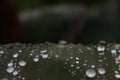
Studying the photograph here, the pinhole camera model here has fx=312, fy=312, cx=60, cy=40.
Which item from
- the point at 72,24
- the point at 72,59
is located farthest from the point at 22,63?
Answer: the point at 72,24

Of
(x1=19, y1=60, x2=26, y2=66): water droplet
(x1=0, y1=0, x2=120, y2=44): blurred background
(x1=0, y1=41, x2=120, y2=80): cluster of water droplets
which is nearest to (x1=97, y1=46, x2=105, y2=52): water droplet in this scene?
(x1=0, y1=41, x2=120, y2=80): cluster of water droplets

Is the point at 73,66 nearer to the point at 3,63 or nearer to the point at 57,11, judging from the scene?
the point at 3,63

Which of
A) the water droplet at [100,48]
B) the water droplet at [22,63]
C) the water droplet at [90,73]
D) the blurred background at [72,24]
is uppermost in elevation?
the water droplet at [100,48]

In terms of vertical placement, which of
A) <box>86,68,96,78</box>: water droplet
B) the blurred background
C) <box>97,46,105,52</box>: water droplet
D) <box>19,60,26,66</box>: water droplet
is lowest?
the blurred background

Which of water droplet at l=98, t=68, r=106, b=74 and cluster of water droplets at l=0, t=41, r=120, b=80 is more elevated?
cluster of water droplets at l=0, t=41, r=120, b=80

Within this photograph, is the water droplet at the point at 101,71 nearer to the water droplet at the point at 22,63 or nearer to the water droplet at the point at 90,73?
the water droplet at the point at 90,73

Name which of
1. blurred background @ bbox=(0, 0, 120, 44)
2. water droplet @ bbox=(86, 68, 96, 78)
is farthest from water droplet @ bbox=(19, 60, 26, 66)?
blurred background @ bbox=(0, 0, 120, 44)

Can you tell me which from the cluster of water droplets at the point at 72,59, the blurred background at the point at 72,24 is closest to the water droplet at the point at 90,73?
the cluster of water droplets at the point at 72,59

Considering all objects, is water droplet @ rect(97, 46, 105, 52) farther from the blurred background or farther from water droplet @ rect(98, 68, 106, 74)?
the blurred background

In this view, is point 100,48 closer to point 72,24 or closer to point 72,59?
point 72,59

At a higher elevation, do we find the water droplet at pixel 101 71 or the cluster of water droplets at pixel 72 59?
the cluster of water droplets at pixel 72 59

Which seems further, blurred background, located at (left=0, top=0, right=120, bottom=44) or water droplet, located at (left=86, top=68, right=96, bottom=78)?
blurred background, located at (left=0, top=0, right=120, bottom=44)
